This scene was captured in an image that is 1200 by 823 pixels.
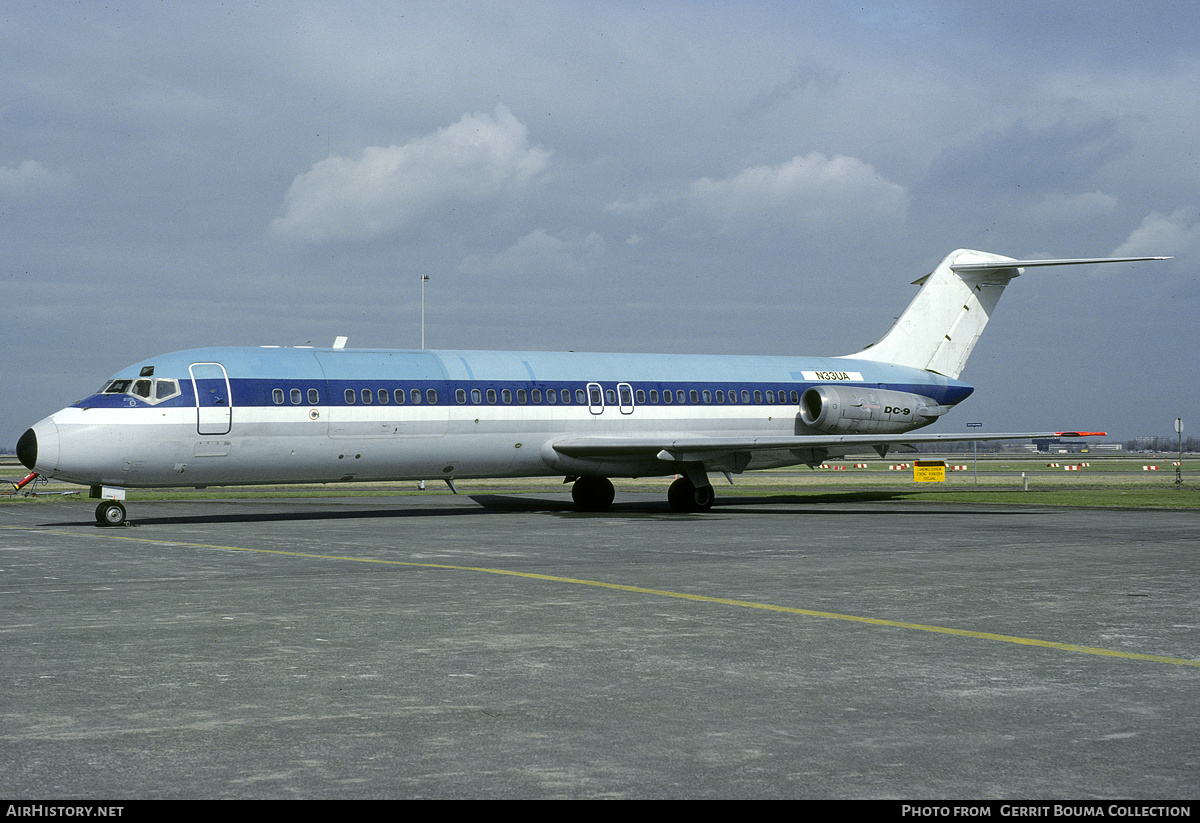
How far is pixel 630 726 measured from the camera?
6336 millimetres

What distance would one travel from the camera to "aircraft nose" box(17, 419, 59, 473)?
2162 cm

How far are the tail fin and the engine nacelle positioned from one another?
2299 millimetres

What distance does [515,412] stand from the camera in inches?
1073

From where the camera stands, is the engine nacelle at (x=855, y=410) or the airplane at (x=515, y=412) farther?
the engine nacelle at (x=855, y=410)

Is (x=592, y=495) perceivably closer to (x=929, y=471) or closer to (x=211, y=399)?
(x=211, y=399)

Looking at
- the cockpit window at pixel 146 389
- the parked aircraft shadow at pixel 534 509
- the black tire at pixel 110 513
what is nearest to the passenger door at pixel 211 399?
the cockpit window at pixel 146 389

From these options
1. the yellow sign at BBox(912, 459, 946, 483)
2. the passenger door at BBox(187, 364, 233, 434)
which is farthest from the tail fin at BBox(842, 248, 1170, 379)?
the passenger door at BBox(187, 364, 233, 434)

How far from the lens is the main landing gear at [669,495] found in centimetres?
2889

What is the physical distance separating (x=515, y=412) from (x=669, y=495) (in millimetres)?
4488

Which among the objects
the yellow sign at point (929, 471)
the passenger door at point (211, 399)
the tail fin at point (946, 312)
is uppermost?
the tail fin at point (946, 312)

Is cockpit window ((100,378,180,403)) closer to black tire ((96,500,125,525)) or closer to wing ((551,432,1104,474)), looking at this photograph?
black tire ((96,500,125,525))

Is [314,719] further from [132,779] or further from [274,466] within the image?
[274,466]

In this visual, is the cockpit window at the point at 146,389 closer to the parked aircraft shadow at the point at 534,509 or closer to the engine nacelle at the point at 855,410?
the parked aircraft shadow at the point at 534,509

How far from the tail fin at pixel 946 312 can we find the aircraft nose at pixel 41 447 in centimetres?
2267
